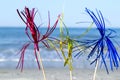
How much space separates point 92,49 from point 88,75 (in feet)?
21.3

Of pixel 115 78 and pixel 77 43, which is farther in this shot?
pixel 115 78

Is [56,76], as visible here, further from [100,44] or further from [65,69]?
[100,44]

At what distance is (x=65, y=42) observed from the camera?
1.59m

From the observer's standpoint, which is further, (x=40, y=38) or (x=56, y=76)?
(x=56, y=76)

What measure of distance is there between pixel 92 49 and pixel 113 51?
110mm

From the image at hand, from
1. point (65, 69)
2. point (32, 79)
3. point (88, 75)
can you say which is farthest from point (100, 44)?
point (65, 69)

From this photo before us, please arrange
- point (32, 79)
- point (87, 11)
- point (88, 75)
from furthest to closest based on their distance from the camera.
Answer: point (88, 75)
point (32, 79)
point (87, 11)

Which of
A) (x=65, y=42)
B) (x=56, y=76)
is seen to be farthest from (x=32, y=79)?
(x=65, y=42)

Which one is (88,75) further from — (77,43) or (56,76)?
(77,43)

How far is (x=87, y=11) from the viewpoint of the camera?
1.50 metres

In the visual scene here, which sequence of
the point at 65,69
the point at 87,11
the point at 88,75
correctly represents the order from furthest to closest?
the point at 65,69 → the point at 88,75 → the point at 87,11

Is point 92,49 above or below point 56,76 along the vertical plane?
above

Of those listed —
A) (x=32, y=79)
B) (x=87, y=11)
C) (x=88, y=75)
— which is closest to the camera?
(x=87, y=11)

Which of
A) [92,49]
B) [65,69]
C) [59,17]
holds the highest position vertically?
[59,17]
